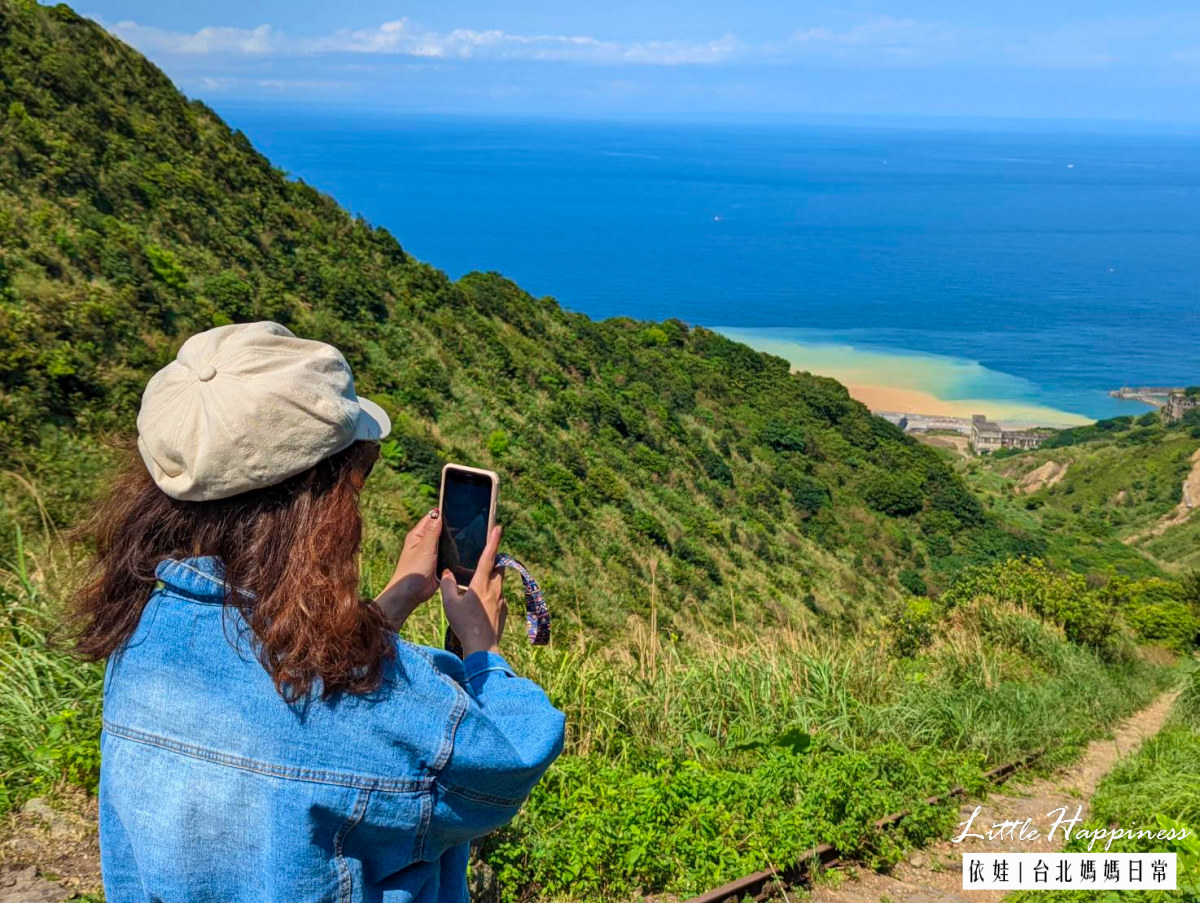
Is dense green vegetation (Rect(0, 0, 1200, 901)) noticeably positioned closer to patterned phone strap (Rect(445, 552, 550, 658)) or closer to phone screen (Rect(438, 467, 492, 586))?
patterned phone strap (Rect(445, 552, 550, 658))

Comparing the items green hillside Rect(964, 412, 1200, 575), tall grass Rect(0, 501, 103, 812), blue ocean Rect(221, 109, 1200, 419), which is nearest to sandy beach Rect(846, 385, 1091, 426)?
blue ocean Rect(221, 109, 1200, 419)

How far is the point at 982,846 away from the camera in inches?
175

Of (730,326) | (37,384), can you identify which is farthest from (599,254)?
(37,384)

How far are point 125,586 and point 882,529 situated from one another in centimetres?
3092

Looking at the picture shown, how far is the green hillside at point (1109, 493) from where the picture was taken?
36562mm

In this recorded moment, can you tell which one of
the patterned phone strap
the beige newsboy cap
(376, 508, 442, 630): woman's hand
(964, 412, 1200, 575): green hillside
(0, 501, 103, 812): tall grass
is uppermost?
the beige newsboy cap

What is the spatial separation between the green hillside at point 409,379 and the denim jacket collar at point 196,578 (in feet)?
12.5

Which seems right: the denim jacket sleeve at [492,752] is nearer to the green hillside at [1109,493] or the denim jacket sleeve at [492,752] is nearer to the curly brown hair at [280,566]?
the curly brown hair at [280,566]

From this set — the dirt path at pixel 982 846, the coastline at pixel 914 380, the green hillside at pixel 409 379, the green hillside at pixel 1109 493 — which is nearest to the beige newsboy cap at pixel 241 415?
the dirt path at pixel 982 846

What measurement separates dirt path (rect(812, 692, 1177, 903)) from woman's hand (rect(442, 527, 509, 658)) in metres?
2.57

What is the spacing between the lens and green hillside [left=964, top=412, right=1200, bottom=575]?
36562mm

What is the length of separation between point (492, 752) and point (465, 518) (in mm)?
580

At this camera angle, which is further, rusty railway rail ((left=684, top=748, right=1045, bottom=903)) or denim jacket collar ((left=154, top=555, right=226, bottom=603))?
rusty railway rail ((left=684, top=748, right=1045, bottom=903))

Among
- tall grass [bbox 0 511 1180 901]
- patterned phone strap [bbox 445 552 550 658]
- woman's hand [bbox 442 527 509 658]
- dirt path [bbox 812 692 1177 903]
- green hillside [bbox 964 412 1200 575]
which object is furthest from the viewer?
green hillside [bbox 964 412 1200 575]
